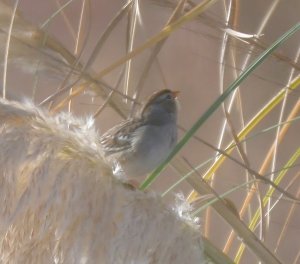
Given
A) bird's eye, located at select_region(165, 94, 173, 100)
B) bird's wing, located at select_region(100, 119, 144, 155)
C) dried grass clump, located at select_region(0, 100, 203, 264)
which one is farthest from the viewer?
bird's eye, located at select_region(165, 94, 173, 100)

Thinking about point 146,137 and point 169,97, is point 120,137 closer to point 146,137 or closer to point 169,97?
point 146,137

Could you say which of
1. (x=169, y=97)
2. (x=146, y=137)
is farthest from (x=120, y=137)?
(x=169, y=97)

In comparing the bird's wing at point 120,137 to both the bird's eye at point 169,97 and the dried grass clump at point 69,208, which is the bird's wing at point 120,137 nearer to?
the bird's eye at point 169,97

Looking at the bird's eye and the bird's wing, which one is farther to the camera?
the bird's eye

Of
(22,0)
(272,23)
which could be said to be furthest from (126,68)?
(22,0)

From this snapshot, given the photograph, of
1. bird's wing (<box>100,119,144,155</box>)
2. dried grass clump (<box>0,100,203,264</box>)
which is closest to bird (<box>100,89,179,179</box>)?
bird's wing (<box>100,119,144,155</box>)

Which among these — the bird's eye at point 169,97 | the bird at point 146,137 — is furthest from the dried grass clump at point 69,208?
the bird's eye at point 169,97

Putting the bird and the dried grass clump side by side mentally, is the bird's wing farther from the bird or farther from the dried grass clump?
the dried grass clump

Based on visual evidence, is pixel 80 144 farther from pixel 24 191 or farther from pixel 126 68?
pixel 126 68
